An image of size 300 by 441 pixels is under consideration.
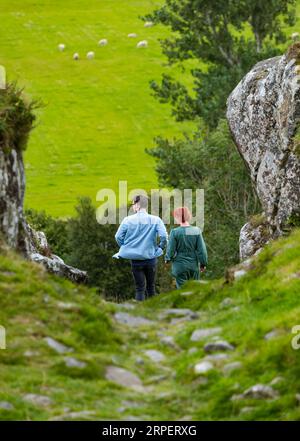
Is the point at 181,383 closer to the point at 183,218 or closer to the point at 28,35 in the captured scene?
the point at 183,218

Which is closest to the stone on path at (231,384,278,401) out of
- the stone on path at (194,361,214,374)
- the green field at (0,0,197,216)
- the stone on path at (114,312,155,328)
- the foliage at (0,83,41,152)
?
the stone on path at (194,361,214,374)

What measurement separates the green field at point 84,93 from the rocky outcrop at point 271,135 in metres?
66.6

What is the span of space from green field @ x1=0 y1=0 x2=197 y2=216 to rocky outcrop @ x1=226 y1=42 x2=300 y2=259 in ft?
218

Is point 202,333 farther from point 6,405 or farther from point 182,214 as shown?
point 182,214

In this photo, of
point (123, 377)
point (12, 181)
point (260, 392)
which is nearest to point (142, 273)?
point (12, 181)

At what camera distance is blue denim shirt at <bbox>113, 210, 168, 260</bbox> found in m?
23.0

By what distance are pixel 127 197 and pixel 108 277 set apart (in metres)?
28.7

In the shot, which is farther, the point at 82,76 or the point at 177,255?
the point at 82,76

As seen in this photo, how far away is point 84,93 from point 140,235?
116 m

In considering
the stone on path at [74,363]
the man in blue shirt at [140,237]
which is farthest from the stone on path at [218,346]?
the man in blue shirt at [140,237]

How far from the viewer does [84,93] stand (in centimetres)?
13712
